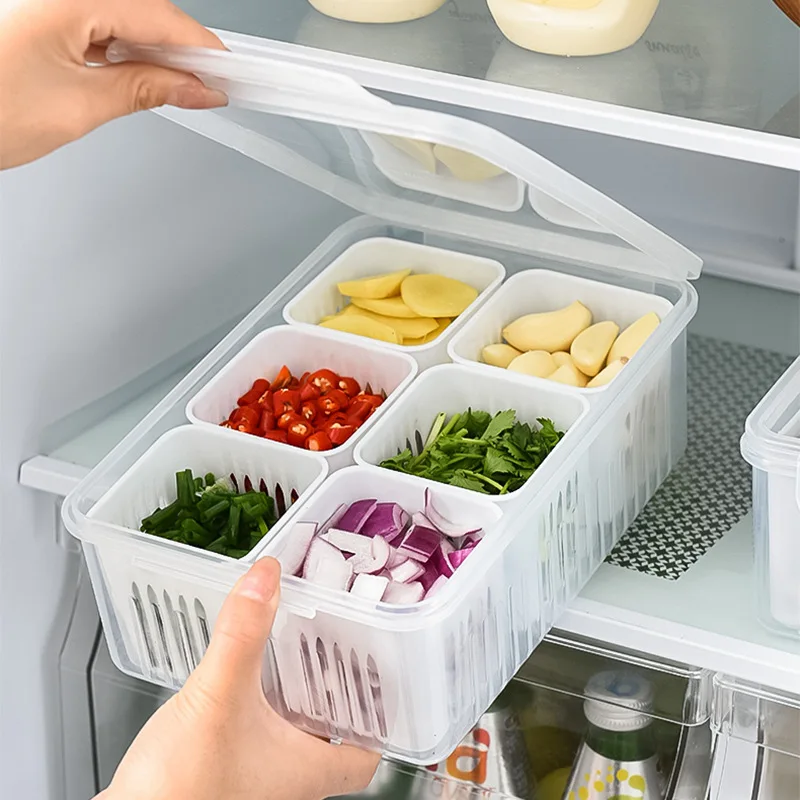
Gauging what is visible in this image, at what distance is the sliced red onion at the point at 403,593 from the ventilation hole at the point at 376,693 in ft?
0.14

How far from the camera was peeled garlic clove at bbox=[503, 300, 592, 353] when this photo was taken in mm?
1175

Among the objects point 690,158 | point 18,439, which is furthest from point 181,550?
point 690,158

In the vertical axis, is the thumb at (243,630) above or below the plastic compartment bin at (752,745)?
above

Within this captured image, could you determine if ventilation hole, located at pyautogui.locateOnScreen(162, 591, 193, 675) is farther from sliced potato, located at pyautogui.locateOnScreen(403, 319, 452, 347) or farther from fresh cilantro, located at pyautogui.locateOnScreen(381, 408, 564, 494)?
sliced potato, located at pyautogui.locateOnScreen(403, 319, 452, 347)

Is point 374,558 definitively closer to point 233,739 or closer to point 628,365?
point 233,739

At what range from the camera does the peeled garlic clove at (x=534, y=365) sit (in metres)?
1.14

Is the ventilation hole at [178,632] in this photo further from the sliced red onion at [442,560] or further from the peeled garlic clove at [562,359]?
the peeled garlic clove at [562,359]

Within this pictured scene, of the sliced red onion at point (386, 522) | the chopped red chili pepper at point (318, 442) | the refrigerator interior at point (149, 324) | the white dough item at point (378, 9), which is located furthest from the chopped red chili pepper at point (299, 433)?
the white dough item at point (378, 9)

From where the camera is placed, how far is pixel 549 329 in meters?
1.18

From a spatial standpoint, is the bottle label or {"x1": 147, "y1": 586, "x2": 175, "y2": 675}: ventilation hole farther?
the bottle label

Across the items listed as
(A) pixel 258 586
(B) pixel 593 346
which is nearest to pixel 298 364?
(B) pixel 593 346

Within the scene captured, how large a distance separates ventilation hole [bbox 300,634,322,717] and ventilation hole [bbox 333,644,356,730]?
0.02 meters

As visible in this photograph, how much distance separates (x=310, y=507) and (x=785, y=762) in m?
0.43

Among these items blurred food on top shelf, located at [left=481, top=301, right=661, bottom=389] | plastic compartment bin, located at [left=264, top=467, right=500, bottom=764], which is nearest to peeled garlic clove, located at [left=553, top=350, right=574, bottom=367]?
blurred food on top shelf, located at [left=481, top=301, right=661, bottom=389]
